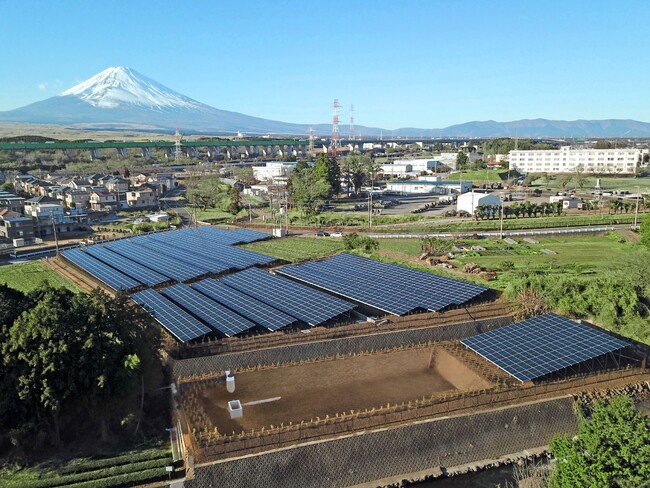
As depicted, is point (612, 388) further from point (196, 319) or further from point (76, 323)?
point (76, 323)

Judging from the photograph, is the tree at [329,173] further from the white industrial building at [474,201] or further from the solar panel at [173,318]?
the solar panel at [173,318]

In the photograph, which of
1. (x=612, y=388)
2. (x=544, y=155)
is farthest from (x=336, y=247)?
(x=544, y=155)

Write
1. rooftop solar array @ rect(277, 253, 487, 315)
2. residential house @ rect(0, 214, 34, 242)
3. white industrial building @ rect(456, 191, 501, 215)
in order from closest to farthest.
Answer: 1. rooftop solar array @ rect(277, 253, 487, 315)
2. residential house @ rect(0, 214, 34, 242)
3. white industrial building @ rect(456, 191, 501, 215)

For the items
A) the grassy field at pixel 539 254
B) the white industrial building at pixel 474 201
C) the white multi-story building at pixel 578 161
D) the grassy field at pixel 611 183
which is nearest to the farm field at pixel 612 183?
the grassy field at pixel 611 183

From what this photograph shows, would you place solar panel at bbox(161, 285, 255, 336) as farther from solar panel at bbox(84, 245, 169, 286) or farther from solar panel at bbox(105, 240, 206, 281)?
solar panel at bbox(105, 240, 206, 281)

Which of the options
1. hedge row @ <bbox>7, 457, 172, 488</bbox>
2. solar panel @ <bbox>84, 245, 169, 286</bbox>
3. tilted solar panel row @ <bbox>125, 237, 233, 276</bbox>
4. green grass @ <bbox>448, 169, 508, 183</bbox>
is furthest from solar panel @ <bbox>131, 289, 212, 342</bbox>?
green grass @ <bbox>448, 169, 508, 183</bbox>

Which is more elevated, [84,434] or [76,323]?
[76,323]
